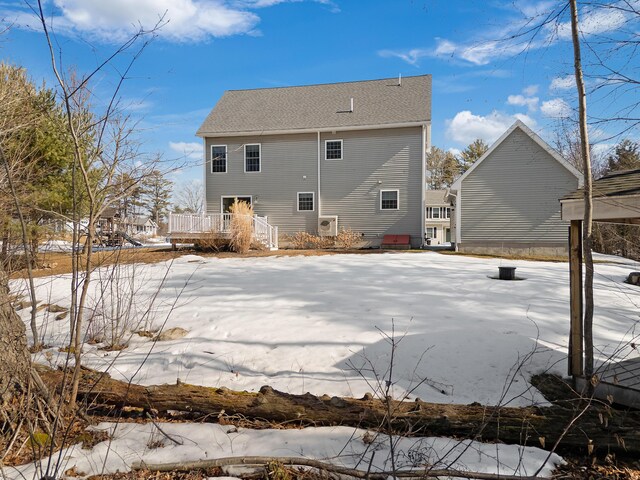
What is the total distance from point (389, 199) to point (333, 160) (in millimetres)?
3404

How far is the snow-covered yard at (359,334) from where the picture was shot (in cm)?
413

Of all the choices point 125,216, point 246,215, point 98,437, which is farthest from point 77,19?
point 246,215

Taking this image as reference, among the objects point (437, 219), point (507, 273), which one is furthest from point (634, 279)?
point (437, 219)

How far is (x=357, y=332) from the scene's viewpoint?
17.7ft

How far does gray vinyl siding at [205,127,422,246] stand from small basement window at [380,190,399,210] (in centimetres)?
18

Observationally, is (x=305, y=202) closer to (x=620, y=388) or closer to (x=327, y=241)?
(x=327, y=241)

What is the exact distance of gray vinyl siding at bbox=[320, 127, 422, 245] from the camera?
18578mm

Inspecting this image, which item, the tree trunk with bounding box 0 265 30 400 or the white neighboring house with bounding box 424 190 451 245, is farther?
the white neighboring house with bounding box 424 190 451 245

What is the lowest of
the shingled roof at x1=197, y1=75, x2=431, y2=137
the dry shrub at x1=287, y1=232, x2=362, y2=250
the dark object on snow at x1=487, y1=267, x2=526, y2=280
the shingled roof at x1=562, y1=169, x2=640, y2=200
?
the dark object on snow at x1=487, y1=267, x2=526, y2=280

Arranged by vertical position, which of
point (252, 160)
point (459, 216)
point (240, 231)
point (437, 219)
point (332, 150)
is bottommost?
point (240, 231)

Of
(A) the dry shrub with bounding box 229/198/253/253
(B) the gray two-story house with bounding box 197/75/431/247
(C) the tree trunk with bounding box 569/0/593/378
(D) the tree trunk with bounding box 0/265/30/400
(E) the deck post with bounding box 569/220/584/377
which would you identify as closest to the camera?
(D) the tree trunk with bounding box 0/265/30/400

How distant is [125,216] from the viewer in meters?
4.84

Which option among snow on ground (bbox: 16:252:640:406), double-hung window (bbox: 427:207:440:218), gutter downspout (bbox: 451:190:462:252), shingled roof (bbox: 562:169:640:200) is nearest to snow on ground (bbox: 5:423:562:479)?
snow on ground (bbox: 16:252:640:406)

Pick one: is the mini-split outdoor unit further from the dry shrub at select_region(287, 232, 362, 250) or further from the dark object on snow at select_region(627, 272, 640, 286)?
the dark object on snow at select_region(627, 272, 640, 286)
